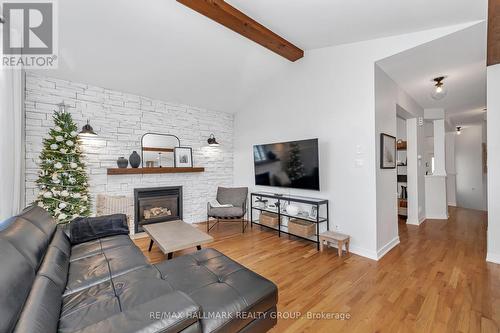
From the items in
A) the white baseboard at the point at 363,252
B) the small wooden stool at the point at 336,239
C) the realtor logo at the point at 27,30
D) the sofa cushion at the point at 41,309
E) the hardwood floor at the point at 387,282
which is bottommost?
the hardwood floor at the point at 387,282

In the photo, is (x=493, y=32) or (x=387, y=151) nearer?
(x=493, y=32)

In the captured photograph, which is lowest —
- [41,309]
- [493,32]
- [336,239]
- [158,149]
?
[336,239]

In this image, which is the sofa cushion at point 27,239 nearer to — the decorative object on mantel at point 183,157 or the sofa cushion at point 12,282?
the sofa cushion at point 12,282

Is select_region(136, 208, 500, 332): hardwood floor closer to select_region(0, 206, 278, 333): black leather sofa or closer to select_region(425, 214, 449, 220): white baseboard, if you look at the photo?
select_region(0, 206, 278, 333): black leather sofa

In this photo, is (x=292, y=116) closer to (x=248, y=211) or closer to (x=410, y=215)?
(x=248, y=211)

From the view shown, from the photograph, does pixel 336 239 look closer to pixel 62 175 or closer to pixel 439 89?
pixel 439 89

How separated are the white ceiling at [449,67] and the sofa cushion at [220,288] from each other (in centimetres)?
310

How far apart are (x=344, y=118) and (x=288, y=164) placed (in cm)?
116

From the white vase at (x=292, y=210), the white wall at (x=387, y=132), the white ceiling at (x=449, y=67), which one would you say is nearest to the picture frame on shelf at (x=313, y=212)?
the white vase at (x=292, y=210)

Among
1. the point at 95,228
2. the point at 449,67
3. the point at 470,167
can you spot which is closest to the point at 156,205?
the point at 95,228

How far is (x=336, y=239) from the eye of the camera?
9.65 feet

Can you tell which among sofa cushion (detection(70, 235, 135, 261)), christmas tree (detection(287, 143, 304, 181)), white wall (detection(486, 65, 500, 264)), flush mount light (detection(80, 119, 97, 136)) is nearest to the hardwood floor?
white wall (detection(486, 65, 500, 264))

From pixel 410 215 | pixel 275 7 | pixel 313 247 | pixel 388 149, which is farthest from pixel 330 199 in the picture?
pixel 275 7

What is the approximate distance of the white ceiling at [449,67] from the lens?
8.04 feet
